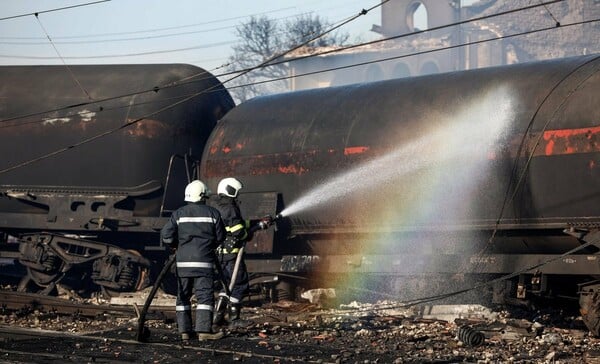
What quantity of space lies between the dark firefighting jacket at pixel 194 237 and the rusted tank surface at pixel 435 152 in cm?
310

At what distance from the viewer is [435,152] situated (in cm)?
1166

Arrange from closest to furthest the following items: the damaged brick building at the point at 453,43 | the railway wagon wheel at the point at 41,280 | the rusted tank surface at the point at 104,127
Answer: the rusted tank surface at the point at 104,127 → the railway wagon wheel at the point at 41,280 → the damaged brick building at the point at 453,43

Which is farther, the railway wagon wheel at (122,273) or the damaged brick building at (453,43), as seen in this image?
the damaged brick building at (453,43)

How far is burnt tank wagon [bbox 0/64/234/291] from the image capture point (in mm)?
15250

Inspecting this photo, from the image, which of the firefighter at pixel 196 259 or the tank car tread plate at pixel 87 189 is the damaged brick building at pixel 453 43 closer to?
the tank car tread plate at pixel 87 189

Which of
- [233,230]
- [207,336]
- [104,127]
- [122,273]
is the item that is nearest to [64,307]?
[122,273]

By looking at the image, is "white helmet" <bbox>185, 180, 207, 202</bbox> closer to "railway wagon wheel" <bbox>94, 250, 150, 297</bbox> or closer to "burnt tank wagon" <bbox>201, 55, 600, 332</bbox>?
"burnt tank wagon" <bbox>201, 55, 600, 332</bbox>

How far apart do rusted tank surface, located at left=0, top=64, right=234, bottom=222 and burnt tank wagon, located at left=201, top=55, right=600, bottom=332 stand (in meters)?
1.46

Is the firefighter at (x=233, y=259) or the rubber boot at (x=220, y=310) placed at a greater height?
the firefighter at (x=233, y=259)

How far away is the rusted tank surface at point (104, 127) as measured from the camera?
1523 centimetres

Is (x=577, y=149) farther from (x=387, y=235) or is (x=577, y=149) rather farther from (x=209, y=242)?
(x=209, y=242)

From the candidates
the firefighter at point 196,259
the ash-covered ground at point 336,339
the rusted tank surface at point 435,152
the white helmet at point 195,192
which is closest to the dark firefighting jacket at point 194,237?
the firefighter at point 196,259

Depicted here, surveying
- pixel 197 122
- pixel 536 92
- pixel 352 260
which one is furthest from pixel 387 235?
pixel 197 122

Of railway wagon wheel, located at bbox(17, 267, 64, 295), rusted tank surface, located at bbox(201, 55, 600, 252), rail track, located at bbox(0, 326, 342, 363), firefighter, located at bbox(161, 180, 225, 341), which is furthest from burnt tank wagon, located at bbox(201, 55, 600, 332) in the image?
railway wagon wheel, located at bbox(17, 267, 64, 295)
